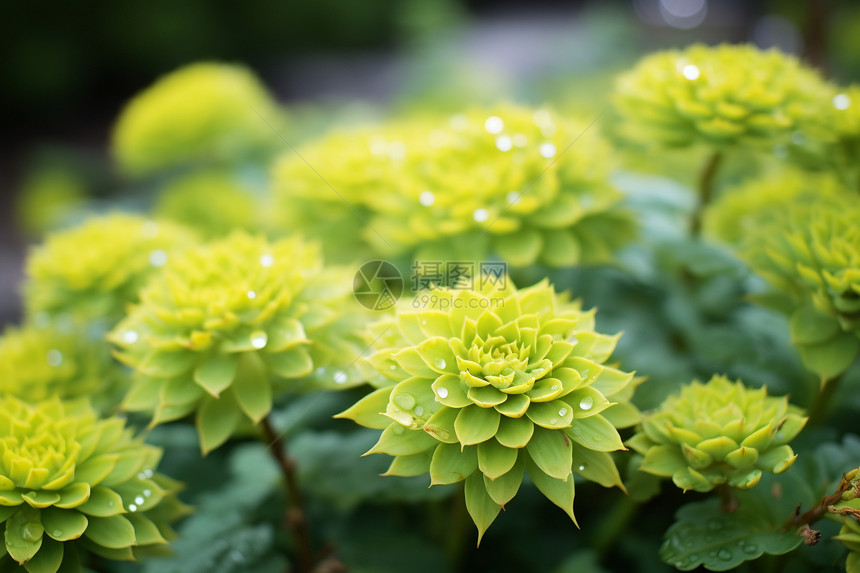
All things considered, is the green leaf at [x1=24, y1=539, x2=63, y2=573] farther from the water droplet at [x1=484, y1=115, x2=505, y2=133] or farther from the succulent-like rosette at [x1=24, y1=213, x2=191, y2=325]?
the water droplet at [x1=484, y1=115, x2=505, y2=133]

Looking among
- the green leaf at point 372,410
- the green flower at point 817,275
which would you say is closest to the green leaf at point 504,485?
the green leaf at point 372,410

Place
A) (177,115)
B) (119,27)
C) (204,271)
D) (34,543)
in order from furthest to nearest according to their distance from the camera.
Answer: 1. (119,27)
2. (177,115)
3. (204,271)
4. (34,543)

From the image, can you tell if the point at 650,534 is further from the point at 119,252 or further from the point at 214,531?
the point at 119,252

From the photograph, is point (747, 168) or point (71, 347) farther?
point (747, 168)

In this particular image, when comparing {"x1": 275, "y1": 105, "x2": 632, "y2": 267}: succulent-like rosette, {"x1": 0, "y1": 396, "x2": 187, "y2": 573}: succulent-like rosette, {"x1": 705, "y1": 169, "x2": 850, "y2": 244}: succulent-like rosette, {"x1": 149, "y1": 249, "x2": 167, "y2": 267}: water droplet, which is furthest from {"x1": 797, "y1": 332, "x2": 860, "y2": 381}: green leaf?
{"x1": 149, "y1": 249, "x2": 167, "y2": 267}: water droplet

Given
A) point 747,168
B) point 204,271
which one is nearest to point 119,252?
point 204,271

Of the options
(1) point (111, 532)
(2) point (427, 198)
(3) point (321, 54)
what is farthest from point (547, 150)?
(3) point (321, 54)

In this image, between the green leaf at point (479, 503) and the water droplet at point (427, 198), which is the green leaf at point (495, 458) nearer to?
the green leaf at point (479, 503)

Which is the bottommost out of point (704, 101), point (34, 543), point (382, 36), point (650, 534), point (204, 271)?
point (382, 36)
